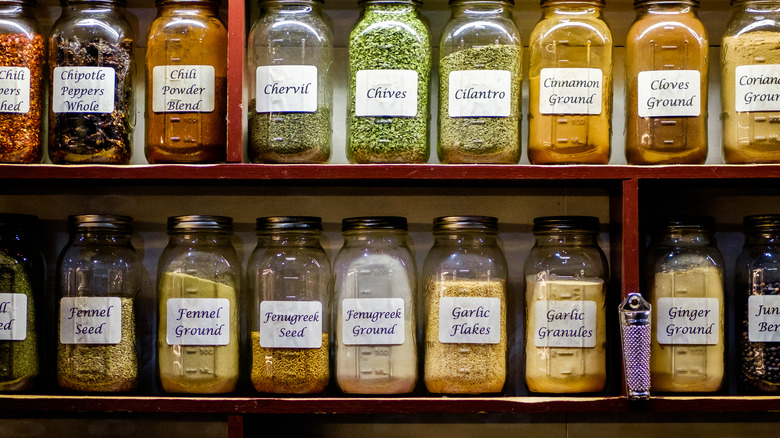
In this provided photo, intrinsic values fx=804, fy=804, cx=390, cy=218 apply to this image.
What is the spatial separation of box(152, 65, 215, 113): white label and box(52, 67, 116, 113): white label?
0.09m

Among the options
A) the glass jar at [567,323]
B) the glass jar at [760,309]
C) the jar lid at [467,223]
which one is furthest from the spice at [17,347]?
the glass jar at [760,309]

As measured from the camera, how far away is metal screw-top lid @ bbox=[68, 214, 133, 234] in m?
1.45

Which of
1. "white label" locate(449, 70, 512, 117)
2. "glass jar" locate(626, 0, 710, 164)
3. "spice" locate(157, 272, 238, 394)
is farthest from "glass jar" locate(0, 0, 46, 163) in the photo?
"glass jar" locate(626, 0, 710, 164)

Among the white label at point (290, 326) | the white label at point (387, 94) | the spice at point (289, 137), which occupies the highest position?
the white label at point (387, 94)

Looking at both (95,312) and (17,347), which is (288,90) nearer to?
(95,312)

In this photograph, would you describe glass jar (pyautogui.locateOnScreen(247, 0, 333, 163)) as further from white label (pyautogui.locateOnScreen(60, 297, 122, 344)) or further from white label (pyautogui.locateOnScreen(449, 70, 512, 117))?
white label (pyautogui.locateOnScreen(60, 297, 122, 344))

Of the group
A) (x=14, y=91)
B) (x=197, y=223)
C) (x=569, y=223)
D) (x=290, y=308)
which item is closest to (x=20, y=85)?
(x=14, y=91)

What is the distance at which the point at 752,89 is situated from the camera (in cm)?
137

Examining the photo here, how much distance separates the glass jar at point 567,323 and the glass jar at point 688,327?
0.09 m

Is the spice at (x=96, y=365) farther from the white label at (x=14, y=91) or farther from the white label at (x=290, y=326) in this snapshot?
the white label at (x=14, y=91)

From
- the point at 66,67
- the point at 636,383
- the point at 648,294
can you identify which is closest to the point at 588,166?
the point at 648,294

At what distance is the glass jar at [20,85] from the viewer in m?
1.39

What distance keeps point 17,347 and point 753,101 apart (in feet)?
4.40

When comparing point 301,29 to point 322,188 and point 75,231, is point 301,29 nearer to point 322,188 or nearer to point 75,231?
point 322,188
